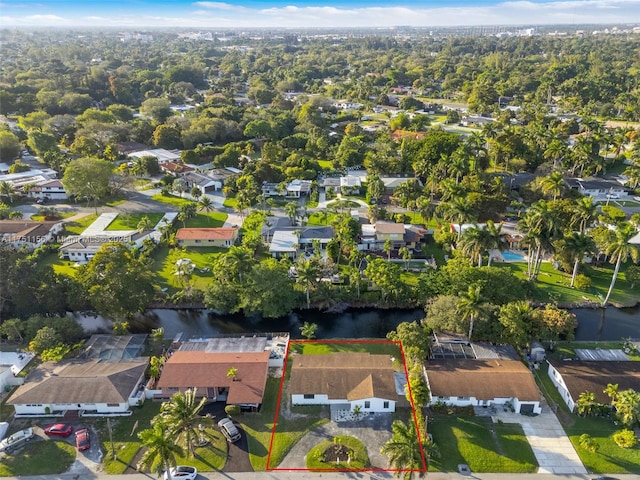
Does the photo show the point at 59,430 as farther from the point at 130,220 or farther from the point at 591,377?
the point at 130,220

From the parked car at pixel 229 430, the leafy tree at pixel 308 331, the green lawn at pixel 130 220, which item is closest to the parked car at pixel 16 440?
the parked car at pixel 229 430

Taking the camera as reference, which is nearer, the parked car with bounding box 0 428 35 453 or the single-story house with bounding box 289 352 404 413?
the parked car with bounding box 0 428 35 453

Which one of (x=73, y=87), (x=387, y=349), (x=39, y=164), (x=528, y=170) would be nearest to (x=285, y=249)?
(x=387, y=349)

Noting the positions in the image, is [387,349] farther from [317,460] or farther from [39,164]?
[39,164]

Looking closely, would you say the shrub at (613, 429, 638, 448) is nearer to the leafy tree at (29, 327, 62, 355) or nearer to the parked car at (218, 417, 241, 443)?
the parked car at (218, 417, 241, 443)

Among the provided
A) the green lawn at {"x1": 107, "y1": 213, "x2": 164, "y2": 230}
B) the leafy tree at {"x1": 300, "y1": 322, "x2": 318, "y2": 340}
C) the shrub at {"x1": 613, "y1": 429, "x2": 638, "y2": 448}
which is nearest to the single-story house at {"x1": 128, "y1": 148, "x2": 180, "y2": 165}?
the green lawn at {"x1": 107, "y1": 213, "x2": 164, "y2": 230}

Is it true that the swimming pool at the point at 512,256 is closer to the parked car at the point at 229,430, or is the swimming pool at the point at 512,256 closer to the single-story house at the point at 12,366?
the parked car at the point at 229,430
